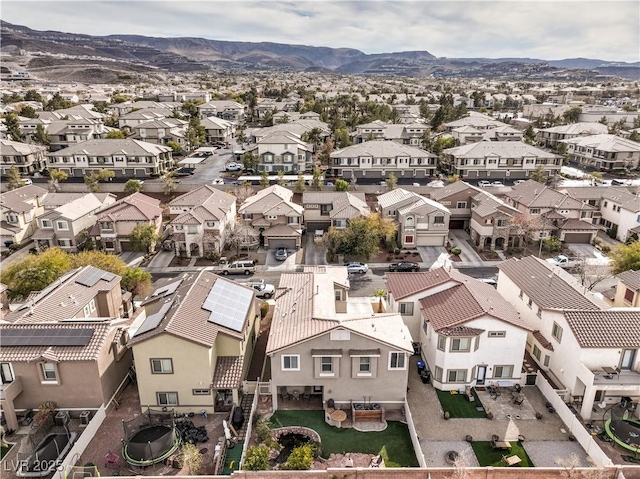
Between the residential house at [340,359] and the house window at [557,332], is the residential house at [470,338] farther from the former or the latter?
the residential house at [340,359]

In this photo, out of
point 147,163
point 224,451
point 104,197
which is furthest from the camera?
point 147,163

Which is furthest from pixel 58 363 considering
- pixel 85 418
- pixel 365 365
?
pixel 365 365

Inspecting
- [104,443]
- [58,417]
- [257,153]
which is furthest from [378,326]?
[257,153]

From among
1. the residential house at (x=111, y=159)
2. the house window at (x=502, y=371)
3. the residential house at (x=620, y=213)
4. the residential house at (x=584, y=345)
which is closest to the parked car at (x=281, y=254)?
the residential house at (x=584, y=345)

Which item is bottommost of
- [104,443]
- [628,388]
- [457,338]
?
[104,443]

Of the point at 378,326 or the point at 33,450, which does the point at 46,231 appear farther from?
the point at 378,326

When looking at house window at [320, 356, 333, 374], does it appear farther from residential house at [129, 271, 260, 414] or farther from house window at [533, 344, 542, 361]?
house window at [533, 344, 542, 361]

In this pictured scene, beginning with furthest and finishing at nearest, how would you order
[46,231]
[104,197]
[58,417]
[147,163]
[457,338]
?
[147,163]
[104,197]
[46,231]
[457,338]
[58,417]
